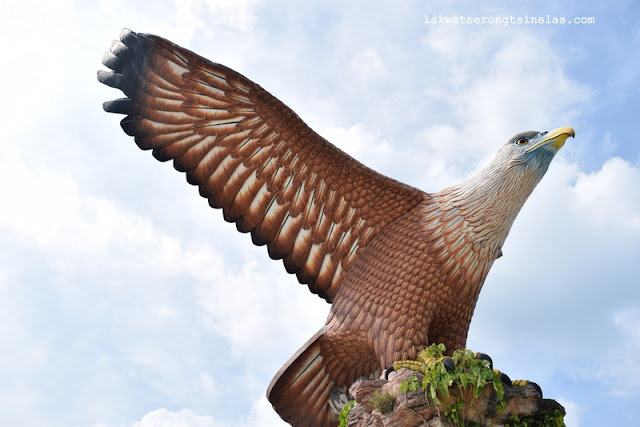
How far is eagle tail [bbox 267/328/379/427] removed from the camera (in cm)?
502

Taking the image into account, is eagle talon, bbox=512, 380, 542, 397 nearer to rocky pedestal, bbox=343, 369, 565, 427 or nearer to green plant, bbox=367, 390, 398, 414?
rocky pedestal, bbox=343, 369, 565, 427

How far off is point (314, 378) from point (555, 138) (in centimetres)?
257

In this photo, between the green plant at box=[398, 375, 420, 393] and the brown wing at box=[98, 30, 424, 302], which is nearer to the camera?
the green plant at box=[398, 375, 420, 393]

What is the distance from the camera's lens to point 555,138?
4.68 m

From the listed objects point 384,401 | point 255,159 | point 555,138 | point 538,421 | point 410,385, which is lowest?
point 384,401

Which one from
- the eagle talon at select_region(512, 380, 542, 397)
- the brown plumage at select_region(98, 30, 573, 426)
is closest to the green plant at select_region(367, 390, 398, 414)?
the brown plumage at select_region(98, 30, 573, 426)

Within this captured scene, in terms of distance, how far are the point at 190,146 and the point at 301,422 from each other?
2323 millimetres

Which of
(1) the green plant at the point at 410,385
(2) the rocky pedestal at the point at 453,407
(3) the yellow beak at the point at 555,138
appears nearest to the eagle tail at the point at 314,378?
(2) the rocky pedestal at the point at 453,407

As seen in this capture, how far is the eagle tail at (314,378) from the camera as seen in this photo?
5.02m

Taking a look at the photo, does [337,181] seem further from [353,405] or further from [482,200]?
[353,405]

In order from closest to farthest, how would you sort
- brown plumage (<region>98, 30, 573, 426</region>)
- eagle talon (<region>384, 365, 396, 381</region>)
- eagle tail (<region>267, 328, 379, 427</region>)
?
eagle talon (<region>384, 365, 396, 381</region>), brown plumage (<region>98, 30, 573, 426</region>), eagle tail (<region>267, 328, 379, 427</region>)

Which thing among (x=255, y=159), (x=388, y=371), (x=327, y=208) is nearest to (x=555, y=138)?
(x=327, y=208)

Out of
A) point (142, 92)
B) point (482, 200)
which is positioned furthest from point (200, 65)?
point (482, 200)

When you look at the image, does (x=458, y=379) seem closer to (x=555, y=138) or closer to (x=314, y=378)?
(x=314, y=378)
